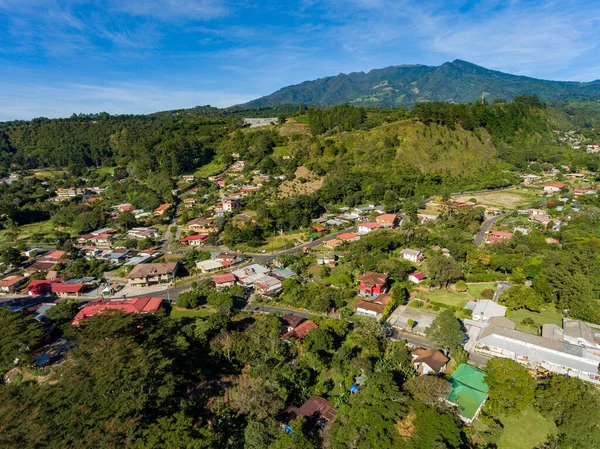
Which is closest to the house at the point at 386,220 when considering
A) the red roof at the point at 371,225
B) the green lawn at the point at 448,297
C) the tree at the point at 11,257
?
the red roof at the point at 371,225

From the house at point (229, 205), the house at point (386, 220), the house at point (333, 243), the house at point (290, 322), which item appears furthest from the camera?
the house at point (229, 205)

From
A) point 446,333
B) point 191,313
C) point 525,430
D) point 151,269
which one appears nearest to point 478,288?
point 446,333

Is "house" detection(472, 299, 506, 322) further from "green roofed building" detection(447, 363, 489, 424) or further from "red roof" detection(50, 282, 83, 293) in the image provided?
"red roof" detection(50, 282, 83, 293)

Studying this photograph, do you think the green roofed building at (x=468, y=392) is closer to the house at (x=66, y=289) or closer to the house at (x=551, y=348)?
the house at (x=551, y=348)

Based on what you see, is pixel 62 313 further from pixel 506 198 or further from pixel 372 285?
pixel 506 198

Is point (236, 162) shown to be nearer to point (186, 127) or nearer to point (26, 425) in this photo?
point (186, 127)

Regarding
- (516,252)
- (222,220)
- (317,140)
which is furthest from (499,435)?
(317,140)
